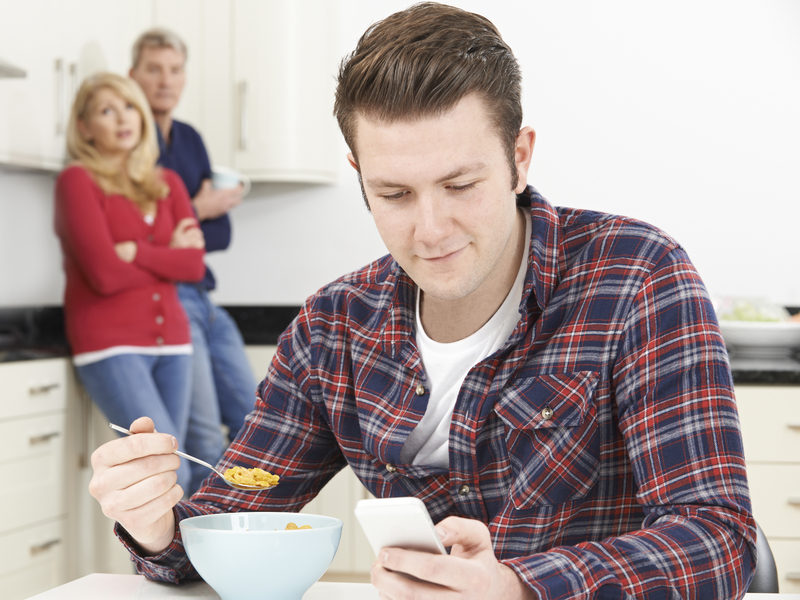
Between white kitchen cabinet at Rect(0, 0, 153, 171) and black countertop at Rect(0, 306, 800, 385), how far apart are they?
1.64 ft

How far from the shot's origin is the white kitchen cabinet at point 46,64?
2.56 m

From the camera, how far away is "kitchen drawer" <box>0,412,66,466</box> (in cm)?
230

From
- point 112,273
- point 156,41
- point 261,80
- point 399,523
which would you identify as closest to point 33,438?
point 112,273

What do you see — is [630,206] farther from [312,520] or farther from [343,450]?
[312,520]

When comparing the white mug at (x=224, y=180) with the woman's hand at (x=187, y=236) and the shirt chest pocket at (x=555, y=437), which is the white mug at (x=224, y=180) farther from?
the shirt chest pocket at (x=555, y=437)

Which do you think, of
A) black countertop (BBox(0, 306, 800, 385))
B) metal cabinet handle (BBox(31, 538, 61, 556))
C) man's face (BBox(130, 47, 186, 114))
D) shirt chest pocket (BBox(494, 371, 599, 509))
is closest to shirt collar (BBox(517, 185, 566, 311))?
shirt chest pocket (BBox(494, 371, 599, 509))

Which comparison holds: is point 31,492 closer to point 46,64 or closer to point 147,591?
point 46,64

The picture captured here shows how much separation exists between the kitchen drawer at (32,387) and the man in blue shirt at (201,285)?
430mm

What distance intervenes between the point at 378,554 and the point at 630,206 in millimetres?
2761

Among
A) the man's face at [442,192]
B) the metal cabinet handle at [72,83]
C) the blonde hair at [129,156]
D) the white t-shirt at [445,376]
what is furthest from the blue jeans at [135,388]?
the man's face at [442,192]

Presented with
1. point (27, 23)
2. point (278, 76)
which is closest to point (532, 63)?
point (278, 76)

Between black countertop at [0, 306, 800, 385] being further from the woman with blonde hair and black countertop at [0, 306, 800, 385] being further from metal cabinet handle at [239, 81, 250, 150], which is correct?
metal cabinet handle at [239, 81, 250, 150]

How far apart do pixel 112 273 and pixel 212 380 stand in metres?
0.53

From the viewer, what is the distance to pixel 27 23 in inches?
103
